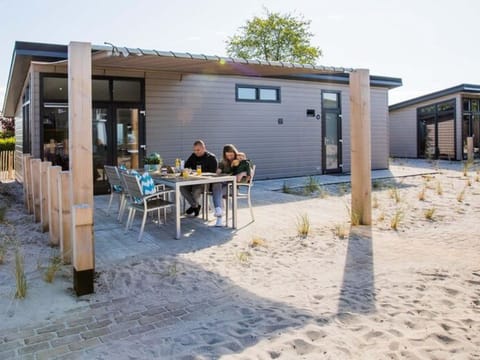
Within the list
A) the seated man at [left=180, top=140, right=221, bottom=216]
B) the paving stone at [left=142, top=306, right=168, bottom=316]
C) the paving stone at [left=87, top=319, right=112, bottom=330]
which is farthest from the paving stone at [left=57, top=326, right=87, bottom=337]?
the seated man at [left=180, top=140, right=221, bottom=216]

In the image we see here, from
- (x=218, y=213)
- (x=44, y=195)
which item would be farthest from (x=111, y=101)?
(x=218, y=213)

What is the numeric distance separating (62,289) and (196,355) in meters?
1.62

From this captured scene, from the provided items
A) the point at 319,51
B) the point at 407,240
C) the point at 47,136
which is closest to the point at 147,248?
the point at 407,240

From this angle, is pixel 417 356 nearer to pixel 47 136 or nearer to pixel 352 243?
pixel 352 243

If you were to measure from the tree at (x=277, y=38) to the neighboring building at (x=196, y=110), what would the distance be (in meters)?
17.3

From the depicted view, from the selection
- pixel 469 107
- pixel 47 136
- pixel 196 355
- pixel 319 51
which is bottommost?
pixel 196 355

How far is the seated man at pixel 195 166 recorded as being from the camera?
253 inches

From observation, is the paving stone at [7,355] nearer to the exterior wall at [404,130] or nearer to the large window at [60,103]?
the large window at [60,103]

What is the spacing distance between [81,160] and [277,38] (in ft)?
92.7

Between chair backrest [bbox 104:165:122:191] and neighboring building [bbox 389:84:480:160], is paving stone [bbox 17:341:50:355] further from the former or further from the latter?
neighboring building [bbox 389:84:480:160]

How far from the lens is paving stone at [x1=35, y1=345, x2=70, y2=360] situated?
2.51m

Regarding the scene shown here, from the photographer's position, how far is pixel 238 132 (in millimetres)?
11047

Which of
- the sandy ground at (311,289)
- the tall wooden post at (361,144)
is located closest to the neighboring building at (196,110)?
the tall wooden post at (361,144)

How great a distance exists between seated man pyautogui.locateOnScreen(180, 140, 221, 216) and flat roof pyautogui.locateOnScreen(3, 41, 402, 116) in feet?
4.29
